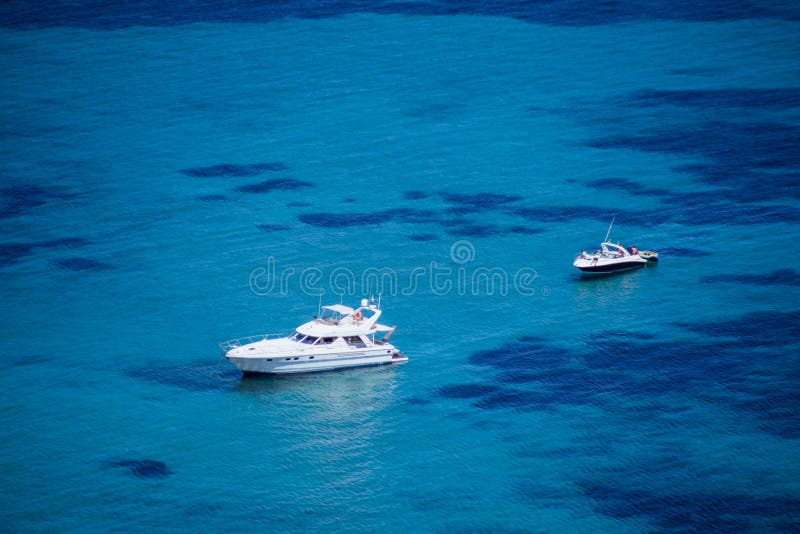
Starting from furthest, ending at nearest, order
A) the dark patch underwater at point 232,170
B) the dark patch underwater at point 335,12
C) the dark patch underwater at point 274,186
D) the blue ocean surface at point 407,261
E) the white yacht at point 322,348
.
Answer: the dark patch underwater at point 335,12, the dark patch underwater at point 232,170, the dark patch underwater at point 274,186, the white yacht at point 322,348, the blue ocean surface at point 407,261

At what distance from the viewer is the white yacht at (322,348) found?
107 m

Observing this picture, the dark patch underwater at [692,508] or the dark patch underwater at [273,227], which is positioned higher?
the dark patch underwater at [273,227]

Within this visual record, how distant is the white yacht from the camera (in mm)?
106875

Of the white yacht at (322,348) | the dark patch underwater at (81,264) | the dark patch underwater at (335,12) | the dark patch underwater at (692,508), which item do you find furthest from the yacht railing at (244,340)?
the dark patch underwater at (335,12)

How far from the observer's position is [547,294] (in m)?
124

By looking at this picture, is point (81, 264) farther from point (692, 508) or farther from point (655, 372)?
point (692, 508)

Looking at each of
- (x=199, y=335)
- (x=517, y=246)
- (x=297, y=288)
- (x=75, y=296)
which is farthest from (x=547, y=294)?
(x=75, y=296)

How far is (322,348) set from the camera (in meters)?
109

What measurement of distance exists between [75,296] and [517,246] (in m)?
46.5

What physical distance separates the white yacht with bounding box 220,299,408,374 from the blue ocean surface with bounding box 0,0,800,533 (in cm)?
163

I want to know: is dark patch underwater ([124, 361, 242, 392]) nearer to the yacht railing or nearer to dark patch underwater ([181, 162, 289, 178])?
the yacht railing

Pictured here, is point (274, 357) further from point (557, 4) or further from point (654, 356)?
point (557, 4)

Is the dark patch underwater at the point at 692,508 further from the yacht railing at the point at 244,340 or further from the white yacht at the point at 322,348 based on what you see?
the yacht railing at the point at 244,340

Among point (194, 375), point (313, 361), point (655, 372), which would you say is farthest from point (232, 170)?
point (655, 372)
